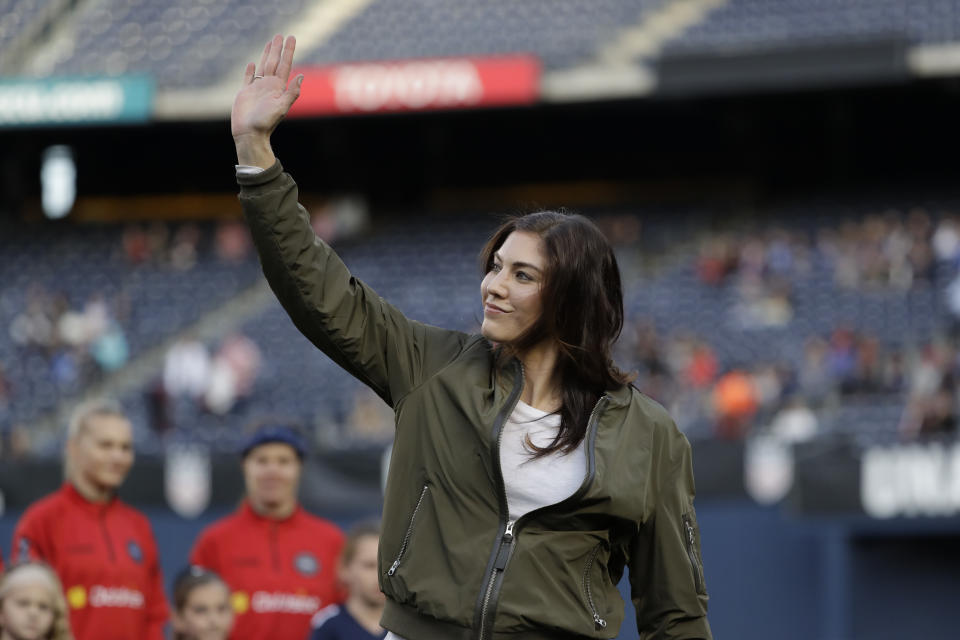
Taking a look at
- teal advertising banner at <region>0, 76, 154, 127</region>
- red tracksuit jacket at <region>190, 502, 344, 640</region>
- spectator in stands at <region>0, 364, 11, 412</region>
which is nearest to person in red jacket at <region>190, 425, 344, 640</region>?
red tracksuit jacket at <region>190, 502, 344, 640</region>

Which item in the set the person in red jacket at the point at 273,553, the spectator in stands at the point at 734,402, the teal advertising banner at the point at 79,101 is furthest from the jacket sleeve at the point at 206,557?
the teal advertising banner at the point at 79,101

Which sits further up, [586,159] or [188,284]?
[586,159]

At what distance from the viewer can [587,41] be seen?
18.6 meters

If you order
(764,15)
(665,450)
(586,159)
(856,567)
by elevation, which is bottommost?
(856,567)

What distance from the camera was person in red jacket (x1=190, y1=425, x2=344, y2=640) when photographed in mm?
5641

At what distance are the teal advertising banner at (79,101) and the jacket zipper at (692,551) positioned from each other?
55.2 ft

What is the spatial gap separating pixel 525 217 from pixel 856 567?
7.57 m

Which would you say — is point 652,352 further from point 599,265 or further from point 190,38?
point 599,265

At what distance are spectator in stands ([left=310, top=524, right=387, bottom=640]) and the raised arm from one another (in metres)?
1.94

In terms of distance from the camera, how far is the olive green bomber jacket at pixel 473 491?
2598 mm

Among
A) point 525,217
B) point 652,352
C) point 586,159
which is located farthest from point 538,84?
point 525,217

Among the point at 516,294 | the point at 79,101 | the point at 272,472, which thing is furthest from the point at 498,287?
the point at 79,101

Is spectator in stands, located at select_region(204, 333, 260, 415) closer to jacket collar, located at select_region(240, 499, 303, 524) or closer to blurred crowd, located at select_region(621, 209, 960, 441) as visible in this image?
blurred crowd, located at select_region(621, 209, 960, 441)

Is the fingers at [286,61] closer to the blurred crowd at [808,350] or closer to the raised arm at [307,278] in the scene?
the raised arm at [307,278]
